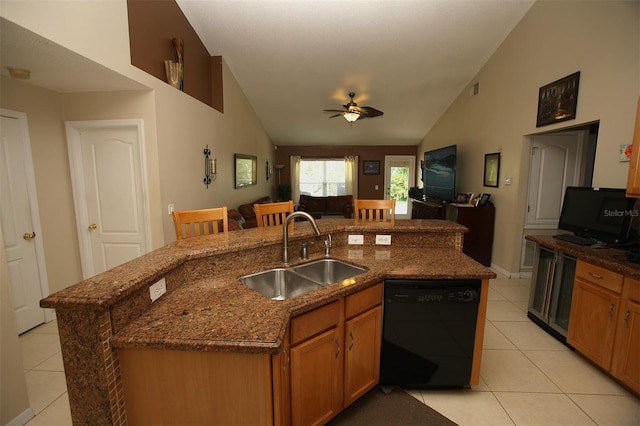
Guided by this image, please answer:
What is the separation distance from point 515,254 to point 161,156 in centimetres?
451

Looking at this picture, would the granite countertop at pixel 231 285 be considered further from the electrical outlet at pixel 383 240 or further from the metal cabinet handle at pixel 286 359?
the metal cabinet handle at pixel 286 359

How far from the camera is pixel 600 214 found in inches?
→ 90.3

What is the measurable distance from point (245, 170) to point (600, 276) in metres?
5.04

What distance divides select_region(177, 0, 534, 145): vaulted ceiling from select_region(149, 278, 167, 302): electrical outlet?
3488 mm

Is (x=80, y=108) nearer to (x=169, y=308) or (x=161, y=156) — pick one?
(x=161, y=156)

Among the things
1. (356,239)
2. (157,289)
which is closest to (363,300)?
(356,239)

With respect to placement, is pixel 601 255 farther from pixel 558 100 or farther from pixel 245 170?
pixel 245 170

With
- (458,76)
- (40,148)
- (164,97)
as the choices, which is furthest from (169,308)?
(458,76)

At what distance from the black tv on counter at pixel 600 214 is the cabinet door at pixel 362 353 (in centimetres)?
206

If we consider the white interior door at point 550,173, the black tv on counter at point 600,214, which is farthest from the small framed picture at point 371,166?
the black tv on counter at point 600,214

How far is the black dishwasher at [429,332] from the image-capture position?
1678mm

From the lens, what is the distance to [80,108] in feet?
8.89

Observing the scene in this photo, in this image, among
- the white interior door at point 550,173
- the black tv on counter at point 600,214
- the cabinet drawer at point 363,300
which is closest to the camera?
the cabinet drawer at point 363,300

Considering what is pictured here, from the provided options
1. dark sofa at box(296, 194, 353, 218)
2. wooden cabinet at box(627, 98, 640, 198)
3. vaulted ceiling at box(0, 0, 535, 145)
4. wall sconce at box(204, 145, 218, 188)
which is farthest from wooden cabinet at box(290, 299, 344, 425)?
dark sofa at box(296, 194, 353, 218)
